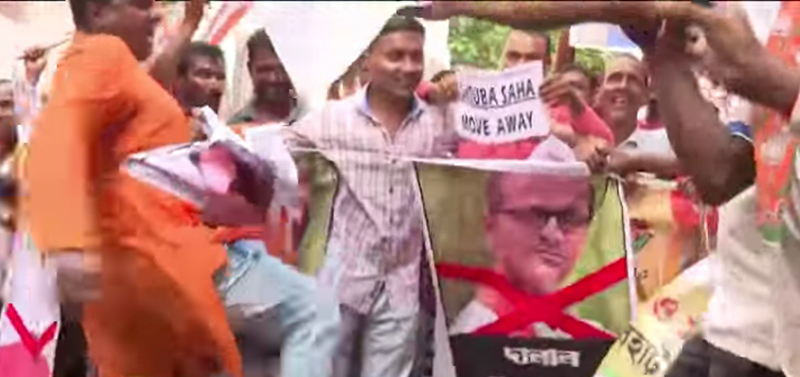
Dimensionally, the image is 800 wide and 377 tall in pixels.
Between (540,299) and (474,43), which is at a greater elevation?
(474,43)

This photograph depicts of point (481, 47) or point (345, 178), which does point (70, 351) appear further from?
point (481, 47)

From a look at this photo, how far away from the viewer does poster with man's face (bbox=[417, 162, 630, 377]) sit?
1.25 m

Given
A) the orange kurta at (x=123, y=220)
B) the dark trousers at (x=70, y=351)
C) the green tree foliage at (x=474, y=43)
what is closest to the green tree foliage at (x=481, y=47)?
the green tree foliage at (x=474, y=43)

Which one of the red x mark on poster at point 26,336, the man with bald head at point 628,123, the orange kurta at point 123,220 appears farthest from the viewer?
the man with bald head at point 628,123

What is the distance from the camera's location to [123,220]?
3.27ft

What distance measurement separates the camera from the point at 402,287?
1.26m

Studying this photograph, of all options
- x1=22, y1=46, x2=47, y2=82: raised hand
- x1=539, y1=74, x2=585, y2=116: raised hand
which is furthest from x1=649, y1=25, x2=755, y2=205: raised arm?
x1=22, y1=46, x2=47, y2=82: raised hand

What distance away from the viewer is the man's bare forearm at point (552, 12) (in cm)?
113

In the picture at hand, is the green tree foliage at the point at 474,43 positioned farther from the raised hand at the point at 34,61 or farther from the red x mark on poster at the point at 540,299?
the raised hand at the point at 34,61

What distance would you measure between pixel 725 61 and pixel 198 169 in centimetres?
35

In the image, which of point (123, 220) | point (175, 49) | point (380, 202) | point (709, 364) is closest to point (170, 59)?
point (175, 49)

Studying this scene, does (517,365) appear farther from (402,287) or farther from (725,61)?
(725,61)

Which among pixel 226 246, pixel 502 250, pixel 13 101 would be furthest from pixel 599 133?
pixel 13 101

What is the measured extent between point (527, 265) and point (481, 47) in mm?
171
